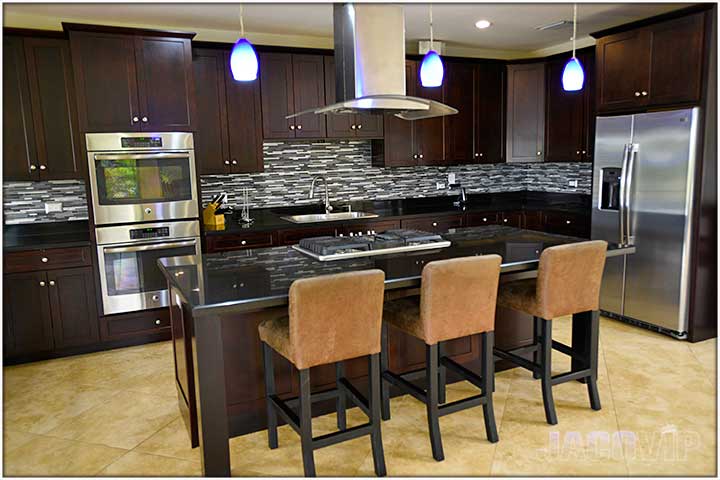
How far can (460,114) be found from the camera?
18.7 feet

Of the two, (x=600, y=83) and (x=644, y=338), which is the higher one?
(x=600, y=83)

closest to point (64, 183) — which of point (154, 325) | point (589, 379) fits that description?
point (154, 325)

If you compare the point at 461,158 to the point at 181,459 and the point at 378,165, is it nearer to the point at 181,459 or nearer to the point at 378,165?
the point at 378,165

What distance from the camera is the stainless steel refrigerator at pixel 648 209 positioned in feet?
13.1

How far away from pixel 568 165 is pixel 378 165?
6.86ft

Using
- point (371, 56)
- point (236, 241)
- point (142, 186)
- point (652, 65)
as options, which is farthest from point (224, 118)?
point (652, 65)

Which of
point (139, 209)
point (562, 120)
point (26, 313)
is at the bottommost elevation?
point (26, 313)

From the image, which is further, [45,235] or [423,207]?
[423,207]

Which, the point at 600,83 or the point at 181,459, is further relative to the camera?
the point at 600,83

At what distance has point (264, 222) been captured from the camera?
4.71 m

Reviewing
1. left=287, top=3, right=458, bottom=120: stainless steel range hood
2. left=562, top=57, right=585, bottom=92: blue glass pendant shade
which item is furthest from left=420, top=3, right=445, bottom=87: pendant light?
left=562, top=57, right=585, bottom=92: blue glass pendant shade

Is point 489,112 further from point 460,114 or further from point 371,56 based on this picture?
point 371,56

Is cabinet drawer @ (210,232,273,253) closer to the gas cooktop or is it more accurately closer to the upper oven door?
the upper oven door

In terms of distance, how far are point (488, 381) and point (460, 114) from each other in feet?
11.9
